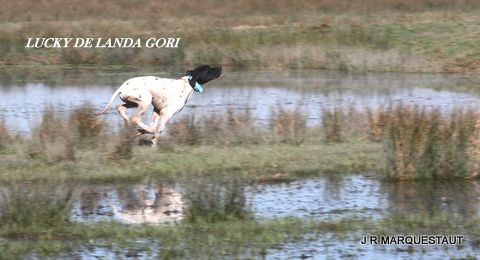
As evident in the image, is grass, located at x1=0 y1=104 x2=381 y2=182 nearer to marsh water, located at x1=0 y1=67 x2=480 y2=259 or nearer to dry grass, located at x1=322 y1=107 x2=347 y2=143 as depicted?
dry grass, located at x1=322 y1=107 x2=347 y2=143

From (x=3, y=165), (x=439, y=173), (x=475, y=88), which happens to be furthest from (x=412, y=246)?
(x=475, y=88)

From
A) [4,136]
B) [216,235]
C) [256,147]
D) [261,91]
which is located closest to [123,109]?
[4,136]

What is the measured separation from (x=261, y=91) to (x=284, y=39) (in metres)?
7.92

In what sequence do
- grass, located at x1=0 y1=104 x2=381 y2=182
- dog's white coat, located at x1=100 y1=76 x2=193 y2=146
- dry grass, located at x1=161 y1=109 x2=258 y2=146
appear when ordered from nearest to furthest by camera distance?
grass, located at x1=0 y1=104 x2=381 y2=182 → dog's white coat, located at x1=100 y1=76 x2=193 y2=146 → dry grass, located at x1=161 y1=109 x2=258 y2=146

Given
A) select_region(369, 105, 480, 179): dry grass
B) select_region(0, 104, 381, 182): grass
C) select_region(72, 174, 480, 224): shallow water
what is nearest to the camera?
select_region(72, 174, 480, 224): shallow water

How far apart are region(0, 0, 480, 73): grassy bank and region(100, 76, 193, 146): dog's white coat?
50.2 feet

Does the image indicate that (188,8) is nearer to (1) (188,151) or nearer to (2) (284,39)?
(2) (284,39)

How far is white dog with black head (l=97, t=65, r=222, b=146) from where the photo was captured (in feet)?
54.0

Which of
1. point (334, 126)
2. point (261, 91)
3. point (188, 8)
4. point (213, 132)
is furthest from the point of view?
point (188, 8)

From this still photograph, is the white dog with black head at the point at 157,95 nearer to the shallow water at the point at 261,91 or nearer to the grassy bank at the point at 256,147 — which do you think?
the grassy bank at the point at 256,147

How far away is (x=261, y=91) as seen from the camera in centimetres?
2666

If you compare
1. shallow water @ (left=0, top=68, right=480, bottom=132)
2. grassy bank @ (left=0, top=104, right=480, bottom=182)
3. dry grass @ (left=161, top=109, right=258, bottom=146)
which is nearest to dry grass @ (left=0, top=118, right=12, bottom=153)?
grassy bank @ (left=0, top=104, right=480, bottom=182)

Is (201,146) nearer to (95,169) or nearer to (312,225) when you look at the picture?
(95,169)

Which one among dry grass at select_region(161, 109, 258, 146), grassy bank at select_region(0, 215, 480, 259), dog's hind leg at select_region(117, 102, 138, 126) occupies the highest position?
dog's hind leg at select_region(117, 102, 138, 126)
